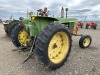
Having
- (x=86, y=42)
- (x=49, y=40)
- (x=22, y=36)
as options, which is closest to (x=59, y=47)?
(x=49, y=40)

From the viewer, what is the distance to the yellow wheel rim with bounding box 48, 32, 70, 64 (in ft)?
13.2

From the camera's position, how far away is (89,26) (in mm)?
19281

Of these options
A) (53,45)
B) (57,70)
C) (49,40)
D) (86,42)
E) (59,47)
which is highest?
(49,40)

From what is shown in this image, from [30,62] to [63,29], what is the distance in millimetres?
1455

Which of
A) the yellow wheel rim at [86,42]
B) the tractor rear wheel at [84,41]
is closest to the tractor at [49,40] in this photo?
the tractor rear wheel at [84,41]

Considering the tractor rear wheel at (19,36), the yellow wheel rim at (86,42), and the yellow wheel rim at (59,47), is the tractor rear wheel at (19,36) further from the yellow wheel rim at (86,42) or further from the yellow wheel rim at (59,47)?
the yellow wheel rim at (86,42)

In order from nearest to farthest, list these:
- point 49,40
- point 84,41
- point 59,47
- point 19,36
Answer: point 49,40
point 59,47
point 19,36
point 84,41

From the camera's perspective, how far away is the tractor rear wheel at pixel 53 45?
3.54 meters

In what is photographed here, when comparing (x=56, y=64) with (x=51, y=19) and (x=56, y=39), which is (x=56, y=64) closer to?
(x=56, y=39)

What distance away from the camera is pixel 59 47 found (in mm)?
4289

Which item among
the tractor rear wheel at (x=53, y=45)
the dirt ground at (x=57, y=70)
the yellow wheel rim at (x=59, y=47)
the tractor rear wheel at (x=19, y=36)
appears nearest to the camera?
the tractor rear wheel at (x=53, y=45)

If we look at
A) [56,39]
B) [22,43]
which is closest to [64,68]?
[56,39]

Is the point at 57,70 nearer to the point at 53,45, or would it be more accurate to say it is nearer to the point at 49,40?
the point at 53,45

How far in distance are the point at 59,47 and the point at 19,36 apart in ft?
6.86
